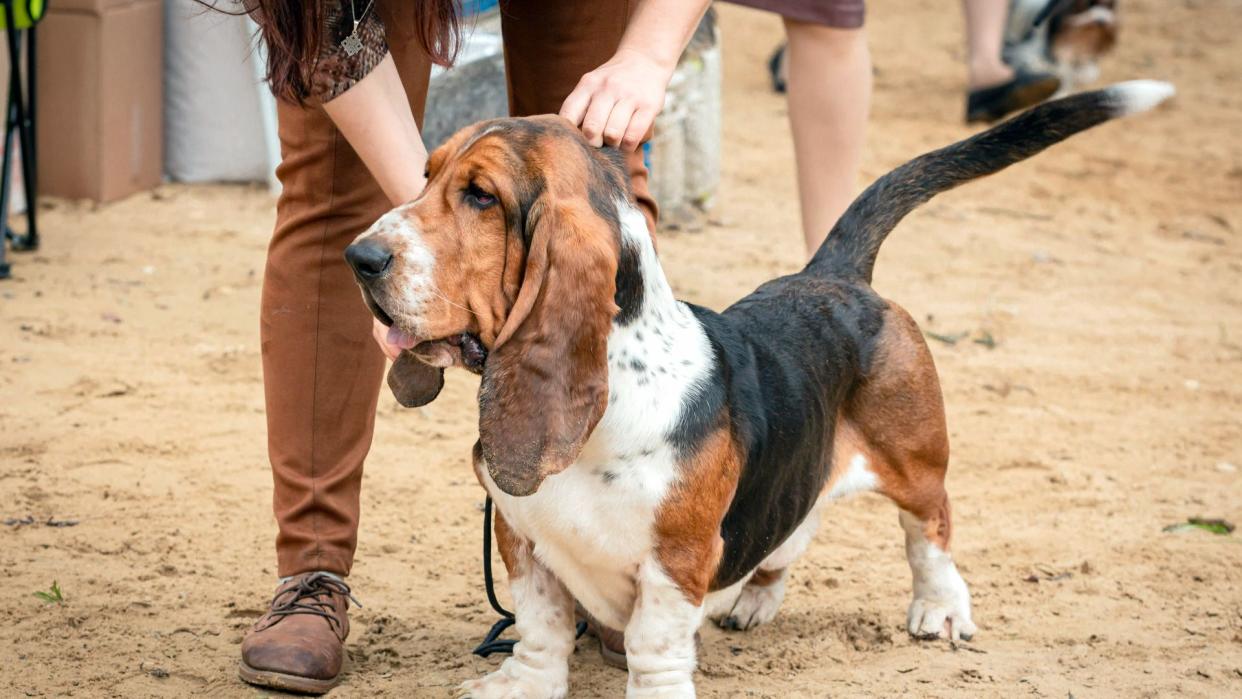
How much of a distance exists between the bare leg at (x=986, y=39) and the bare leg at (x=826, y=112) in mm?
4213

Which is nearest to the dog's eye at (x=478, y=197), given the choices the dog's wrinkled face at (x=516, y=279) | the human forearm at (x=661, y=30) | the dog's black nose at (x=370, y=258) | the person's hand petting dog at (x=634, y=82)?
the dog's wrinkled face at (x=516, y=279)

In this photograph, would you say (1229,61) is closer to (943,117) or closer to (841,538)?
(943,117)

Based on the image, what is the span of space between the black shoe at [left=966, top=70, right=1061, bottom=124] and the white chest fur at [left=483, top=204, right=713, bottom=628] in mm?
6260

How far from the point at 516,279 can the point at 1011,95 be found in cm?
673

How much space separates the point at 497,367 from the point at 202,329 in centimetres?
326

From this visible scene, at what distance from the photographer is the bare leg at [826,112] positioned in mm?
4621

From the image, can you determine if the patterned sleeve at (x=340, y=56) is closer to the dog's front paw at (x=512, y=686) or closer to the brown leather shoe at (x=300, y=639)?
the brown leather shoe at (x=300, y=639)

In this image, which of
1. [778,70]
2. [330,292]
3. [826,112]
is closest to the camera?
[330,292]

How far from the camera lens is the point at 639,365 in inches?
111

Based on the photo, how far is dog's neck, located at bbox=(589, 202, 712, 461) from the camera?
109 inches

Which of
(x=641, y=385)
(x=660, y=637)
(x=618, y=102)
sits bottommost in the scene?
(x=660, y=637)

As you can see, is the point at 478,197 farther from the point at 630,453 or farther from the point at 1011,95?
the point at 1011,95

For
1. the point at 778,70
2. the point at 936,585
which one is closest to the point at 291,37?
the point at 936,585

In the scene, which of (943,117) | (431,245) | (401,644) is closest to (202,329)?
(401,644)
